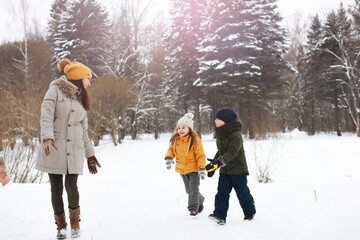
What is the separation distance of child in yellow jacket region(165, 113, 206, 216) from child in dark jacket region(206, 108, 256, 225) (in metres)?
0.37

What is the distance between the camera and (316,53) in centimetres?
2270

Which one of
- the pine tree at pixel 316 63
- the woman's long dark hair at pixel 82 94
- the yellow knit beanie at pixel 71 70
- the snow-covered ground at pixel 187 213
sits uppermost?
the pine tree at pixel 316 63

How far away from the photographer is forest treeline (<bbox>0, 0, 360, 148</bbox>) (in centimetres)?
1623

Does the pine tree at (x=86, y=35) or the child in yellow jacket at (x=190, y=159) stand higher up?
the pine tree at (x=86, y=35)

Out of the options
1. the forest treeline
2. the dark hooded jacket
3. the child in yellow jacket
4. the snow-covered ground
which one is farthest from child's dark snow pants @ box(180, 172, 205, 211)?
the forest treeline

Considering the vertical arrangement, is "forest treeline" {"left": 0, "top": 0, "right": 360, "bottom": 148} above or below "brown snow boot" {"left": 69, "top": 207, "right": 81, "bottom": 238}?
above

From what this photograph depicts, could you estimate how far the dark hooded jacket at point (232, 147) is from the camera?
3.14m

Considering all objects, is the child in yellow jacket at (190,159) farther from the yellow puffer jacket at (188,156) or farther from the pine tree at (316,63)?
the pine tree at (316,63)

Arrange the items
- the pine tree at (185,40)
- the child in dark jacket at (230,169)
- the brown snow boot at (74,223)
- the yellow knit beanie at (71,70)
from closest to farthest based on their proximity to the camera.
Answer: the brown snow boot at (74,223) < the yellow knit beanie at (71,70) < the child in dark jacket at (230,169) < the pine tree at (185,40)

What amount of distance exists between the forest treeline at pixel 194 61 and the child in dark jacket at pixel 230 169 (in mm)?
6559

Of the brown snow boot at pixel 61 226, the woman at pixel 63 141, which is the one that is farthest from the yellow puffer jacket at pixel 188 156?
the brown snow boot at pixel 61 226

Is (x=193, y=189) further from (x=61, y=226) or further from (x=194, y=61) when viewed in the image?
(x=194, y=61)

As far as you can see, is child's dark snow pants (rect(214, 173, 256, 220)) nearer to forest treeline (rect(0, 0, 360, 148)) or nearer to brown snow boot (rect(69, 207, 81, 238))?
brown snow boot (rect(69, 207, 81, 238))

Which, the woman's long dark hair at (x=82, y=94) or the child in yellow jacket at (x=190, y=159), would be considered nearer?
the woman's long dark hair at (x=82, y=94)
